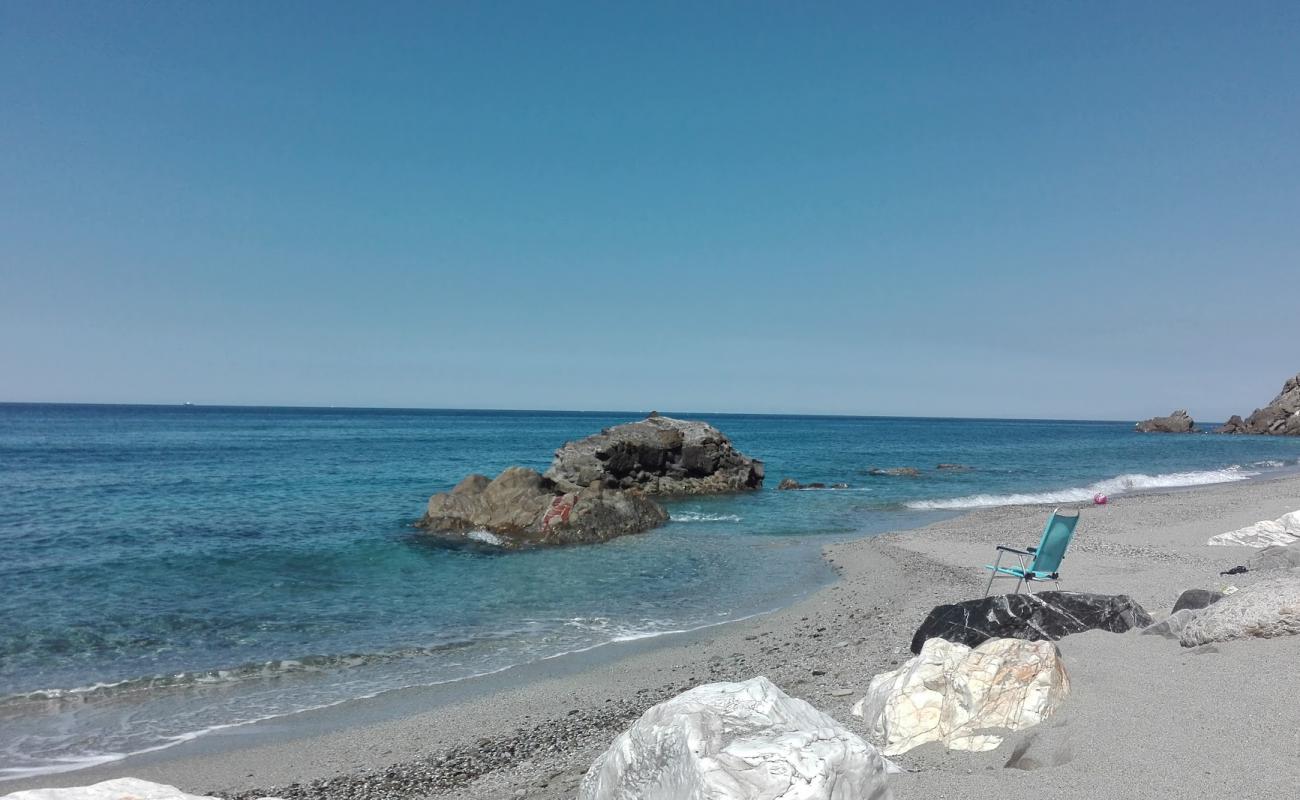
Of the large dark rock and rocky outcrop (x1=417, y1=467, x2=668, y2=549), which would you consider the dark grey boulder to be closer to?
the large dark rock

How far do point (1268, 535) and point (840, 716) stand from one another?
1316 centimetres

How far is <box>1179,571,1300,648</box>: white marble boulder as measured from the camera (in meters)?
6.57

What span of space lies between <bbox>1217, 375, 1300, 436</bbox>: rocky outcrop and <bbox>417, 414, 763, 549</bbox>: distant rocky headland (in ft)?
312

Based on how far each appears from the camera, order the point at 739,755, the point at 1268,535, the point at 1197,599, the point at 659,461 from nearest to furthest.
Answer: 1. the point at 739,755
2. the point at 1197,599
3. the point at 1268,535
4. the point at 659,461

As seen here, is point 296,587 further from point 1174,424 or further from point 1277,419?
point 1174,424

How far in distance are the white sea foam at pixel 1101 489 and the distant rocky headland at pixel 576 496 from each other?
30.6ft

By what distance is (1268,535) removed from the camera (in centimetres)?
1493

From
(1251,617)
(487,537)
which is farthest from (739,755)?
(487,537)

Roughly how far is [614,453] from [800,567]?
14953 millimetres

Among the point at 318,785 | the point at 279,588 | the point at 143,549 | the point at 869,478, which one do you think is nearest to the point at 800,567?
the point at 279,588

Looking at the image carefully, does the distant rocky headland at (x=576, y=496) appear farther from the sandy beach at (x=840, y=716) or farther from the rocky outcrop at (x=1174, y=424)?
the rocky outcrop at (x=1174, y=424)

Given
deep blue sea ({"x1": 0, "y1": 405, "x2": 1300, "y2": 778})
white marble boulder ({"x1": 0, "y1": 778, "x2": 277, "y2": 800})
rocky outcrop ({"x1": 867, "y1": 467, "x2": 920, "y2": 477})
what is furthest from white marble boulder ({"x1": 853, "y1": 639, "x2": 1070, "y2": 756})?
rocky outcrop ({"x1": 867, "y1": 467, "x2": 920, "y2": 477})

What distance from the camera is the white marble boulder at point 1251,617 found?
657 centimetres

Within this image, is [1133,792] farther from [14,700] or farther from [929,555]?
[929,555]
